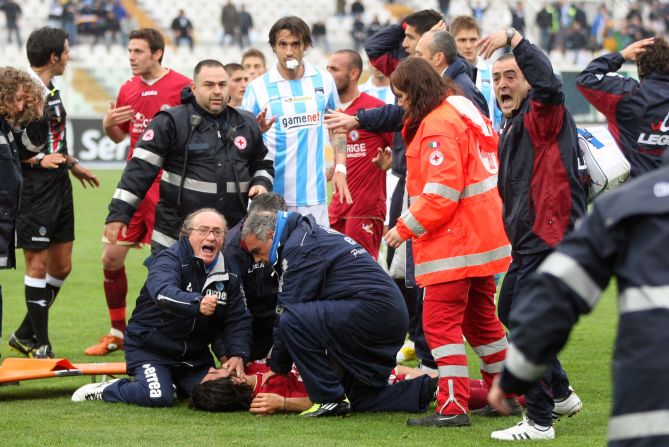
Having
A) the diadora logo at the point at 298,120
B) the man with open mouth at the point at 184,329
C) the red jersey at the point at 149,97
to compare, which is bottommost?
the man with open mouth at the point at 184,329

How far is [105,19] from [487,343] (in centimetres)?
3050

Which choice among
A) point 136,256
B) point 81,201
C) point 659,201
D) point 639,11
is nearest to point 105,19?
point 81,201

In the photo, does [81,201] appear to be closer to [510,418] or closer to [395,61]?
[395,61]

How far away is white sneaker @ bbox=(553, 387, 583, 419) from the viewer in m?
6.55

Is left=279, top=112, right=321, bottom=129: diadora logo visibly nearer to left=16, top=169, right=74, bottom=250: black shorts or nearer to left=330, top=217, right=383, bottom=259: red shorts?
left=330, top=217, right=383, bottom=259: red shorts

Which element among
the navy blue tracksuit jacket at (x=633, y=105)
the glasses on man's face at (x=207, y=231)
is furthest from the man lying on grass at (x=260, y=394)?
the navy blue tracksuit jacket at (x=633, y=105)

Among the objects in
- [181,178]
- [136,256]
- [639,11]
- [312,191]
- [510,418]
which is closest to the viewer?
[510,418]

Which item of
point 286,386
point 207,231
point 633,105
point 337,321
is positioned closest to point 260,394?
point 286,386

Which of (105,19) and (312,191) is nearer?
(312,191)

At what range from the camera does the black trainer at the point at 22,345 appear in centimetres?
905

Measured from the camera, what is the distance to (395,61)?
9.15 meters

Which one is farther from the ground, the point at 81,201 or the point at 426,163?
the point at 426,163

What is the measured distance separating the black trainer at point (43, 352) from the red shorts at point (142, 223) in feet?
3.61

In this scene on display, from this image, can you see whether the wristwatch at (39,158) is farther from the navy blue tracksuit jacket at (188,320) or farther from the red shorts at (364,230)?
the red shorts at (364,230)
